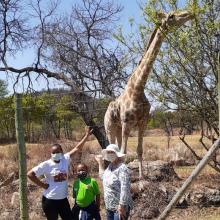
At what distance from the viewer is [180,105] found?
9.49 metres

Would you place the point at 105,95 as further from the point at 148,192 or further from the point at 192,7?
the point at 192,7

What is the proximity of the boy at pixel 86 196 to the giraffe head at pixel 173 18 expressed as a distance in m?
2.74

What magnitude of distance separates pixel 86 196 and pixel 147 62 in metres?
3.09

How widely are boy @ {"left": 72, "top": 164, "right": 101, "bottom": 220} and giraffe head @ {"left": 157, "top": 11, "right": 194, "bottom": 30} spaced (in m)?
2.74

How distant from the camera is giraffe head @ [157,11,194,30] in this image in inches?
308

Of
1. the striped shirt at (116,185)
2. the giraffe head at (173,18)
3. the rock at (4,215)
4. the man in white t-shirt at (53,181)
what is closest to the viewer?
the striped shirt at (116,185)

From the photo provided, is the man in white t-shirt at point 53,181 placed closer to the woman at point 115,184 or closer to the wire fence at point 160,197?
the woman at point 115,184

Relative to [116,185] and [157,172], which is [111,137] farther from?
[116,185]

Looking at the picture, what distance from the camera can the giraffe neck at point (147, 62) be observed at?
8.70 m

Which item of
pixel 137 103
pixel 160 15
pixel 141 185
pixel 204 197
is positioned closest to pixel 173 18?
pixel 160 15

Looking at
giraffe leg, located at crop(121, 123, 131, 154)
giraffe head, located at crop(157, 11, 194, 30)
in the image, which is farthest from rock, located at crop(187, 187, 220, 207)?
giraffe head, located at crop(157, 11, 194, 30)

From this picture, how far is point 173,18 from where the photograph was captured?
8.09 m

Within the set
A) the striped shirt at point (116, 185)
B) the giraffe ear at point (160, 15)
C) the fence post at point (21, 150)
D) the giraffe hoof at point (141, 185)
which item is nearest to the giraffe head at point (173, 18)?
the giraffe ear at point (160, 15)

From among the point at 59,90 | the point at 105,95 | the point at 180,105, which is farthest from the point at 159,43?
the point at 59,90
